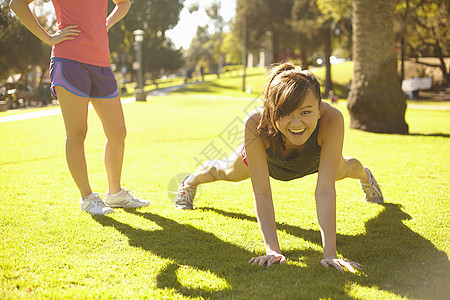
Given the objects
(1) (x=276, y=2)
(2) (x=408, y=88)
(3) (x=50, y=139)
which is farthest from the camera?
(1) (x=276, y=2)

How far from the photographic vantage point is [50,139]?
329 inches

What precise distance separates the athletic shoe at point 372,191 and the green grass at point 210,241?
14 centimetres

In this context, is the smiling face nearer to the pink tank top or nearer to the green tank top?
the green tank top

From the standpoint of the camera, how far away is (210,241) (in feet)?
10.1

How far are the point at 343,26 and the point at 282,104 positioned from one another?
100ft

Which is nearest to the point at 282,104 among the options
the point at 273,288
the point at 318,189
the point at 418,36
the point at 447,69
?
the point at 318,189

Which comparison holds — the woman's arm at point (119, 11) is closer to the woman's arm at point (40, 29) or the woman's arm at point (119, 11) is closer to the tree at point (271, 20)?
the woman's arm at point (40, 29)

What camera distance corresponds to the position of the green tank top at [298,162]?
115 inches

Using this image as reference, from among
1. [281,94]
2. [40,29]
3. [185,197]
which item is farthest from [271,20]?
[281,94]

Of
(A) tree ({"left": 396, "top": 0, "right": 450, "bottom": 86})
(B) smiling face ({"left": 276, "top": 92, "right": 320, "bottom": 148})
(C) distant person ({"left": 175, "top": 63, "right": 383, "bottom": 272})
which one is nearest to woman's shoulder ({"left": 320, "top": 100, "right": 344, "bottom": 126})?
(C) distant person ({"left": 175, "top": 63, "right": 383, "bottom": 272})

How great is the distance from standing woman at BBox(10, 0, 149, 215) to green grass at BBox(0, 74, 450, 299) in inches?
14.6

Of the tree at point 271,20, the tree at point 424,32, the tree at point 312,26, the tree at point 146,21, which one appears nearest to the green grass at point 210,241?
A: the tree at point 424,32

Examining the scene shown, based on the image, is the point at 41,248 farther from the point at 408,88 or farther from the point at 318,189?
the point at 408,88

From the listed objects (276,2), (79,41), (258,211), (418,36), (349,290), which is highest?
(276,2)
